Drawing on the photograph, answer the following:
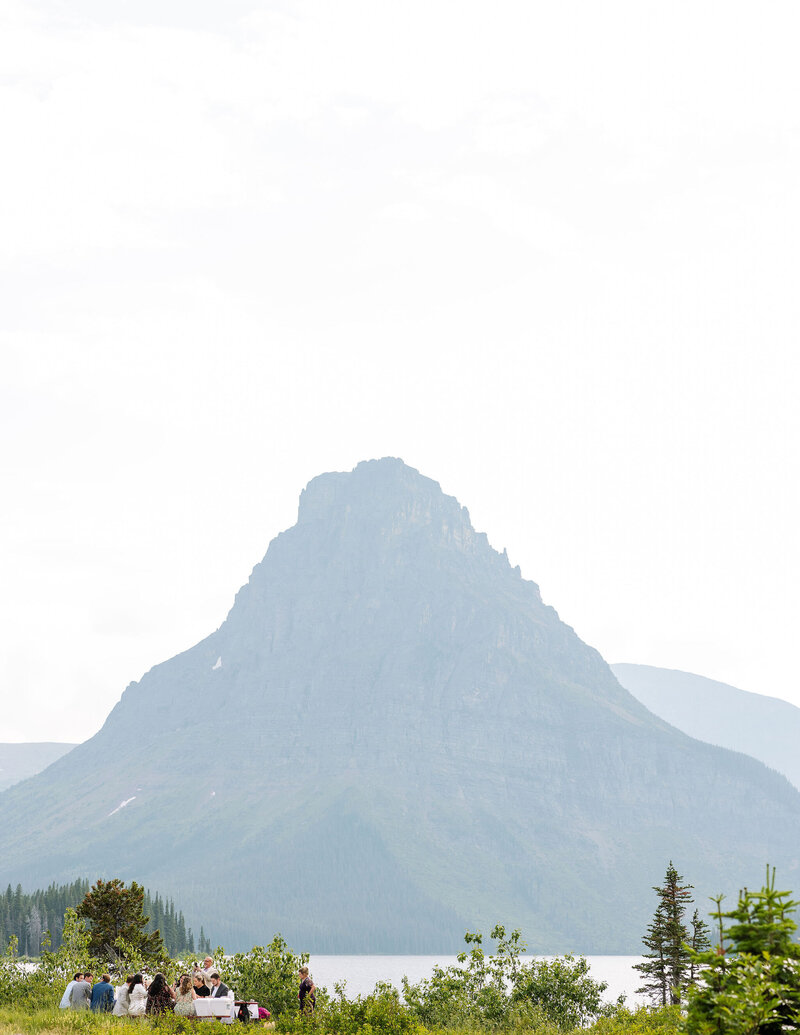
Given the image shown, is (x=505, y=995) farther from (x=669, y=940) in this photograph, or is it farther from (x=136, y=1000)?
(x=669, y=940)

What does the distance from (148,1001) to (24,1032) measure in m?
5.28

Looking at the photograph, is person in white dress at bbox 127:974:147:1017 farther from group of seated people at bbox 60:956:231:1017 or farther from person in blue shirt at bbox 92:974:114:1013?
person in blue shirt at bbox 92:974:114:1013

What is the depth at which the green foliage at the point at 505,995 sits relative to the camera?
151 feet

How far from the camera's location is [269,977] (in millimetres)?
44562

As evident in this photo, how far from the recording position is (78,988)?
41562mm

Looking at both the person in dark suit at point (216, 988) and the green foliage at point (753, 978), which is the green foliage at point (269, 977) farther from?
the green foliage at point (753, 978)

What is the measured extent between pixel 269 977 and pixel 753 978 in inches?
1025

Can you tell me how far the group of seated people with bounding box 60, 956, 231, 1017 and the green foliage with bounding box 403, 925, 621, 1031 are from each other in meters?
9.86

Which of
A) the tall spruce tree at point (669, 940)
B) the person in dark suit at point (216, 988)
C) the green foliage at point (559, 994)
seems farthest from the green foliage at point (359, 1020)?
the tall spruce tree at point (669, 940)

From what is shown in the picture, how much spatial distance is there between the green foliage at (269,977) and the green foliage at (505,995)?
5405mm

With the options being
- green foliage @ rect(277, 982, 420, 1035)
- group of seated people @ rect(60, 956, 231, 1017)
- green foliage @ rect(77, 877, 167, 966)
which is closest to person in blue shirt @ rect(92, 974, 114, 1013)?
group of seated people @ rect(60, 956, 231, 1017)

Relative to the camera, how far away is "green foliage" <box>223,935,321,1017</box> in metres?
44.0

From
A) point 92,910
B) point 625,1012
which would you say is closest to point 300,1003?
point 625,1012

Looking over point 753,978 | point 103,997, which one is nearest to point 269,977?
point 103,997
